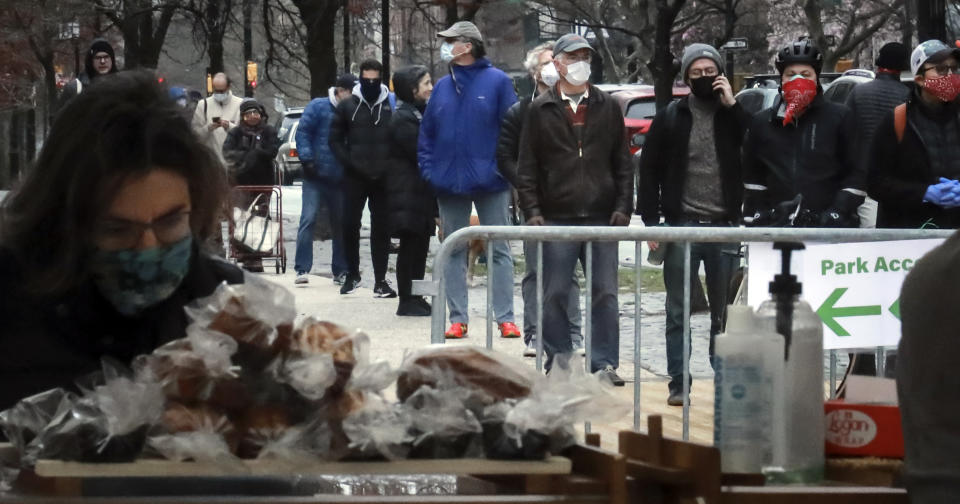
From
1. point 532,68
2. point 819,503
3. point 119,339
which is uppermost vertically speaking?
point 532,68

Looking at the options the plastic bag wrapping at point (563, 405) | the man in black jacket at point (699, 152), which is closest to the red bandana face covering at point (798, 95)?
the man in black jacket at point (699, 152)

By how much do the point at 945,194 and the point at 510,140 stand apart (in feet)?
9.06

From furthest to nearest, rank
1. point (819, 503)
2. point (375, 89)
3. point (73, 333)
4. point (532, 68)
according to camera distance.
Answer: point (375, 89) < point (532, 68) < point (73, 333) < point (819, 503)

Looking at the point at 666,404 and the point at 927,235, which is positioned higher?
the point at 927,235

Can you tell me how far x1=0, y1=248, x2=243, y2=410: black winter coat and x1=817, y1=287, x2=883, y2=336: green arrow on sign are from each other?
9.66 ft

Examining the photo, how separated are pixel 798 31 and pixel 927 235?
171 ft

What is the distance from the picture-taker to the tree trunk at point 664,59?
91.1ft

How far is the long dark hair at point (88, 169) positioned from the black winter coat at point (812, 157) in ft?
17.1

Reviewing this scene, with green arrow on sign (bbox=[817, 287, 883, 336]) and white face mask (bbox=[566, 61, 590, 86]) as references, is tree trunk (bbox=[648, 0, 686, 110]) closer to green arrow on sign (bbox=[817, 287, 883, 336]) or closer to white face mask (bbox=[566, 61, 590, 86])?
white face mask (bbox=[566, 61, 590, 86])

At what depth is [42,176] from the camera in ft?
9.64

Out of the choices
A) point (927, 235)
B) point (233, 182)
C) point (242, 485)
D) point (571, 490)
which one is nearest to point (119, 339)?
point (233, 182)

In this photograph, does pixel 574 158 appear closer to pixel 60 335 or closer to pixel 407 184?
pixel 407 184

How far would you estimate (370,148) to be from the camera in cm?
1280

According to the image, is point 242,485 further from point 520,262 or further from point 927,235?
point 520,262
